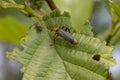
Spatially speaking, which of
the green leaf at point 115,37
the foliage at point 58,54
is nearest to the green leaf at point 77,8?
the green leaf at point 115,37

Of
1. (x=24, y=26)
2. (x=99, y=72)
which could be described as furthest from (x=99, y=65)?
(x=24, y=26)

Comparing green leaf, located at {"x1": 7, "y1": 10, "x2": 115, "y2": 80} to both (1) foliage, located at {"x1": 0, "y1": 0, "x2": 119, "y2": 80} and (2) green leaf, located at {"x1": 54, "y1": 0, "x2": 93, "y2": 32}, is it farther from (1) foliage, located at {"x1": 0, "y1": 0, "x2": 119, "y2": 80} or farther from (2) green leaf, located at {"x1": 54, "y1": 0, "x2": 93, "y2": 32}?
(2) green leaf, located at {"x1": 54, "y1": 0, "x2": 93, "y2": 32}

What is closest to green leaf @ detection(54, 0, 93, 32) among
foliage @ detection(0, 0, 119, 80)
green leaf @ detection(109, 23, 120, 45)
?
green leaf @ detection(109, 23, 120, 45)

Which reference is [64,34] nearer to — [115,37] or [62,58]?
[62,58]

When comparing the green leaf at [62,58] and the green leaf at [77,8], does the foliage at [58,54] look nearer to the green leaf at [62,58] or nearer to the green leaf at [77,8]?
the green leaf at [62,58]

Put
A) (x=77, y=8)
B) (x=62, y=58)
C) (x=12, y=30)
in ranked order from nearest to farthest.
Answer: (x=62, y=58) < (x=12, y=30) < (x=77, y=8)

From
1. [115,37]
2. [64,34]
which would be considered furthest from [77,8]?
[64,34]

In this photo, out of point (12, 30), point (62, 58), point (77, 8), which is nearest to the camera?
point (62, 58)
